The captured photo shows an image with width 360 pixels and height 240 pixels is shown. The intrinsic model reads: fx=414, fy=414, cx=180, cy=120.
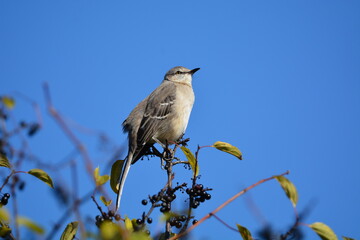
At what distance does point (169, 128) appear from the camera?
685 centimetres

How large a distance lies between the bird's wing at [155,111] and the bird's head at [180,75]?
68cm

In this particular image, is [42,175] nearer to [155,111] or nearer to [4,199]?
[4,199]

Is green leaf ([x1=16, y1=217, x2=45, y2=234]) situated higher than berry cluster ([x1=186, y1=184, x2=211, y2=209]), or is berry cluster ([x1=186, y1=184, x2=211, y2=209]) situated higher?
berry cluster ([x1=186, y1=184, x2=211, y2=209])

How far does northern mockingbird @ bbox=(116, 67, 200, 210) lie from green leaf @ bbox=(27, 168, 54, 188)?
9.98 feet

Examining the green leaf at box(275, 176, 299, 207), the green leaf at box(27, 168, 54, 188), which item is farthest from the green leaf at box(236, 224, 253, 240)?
the green leaf at box(27, 168, 54, 188)

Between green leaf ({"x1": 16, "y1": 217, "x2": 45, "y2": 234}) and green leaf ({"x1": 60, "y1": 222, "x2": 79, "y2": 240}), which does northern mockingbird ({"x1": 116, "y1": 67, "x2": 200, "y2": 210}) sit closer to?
green leaf ({"x1": 60, "y1": 222, "x2": 79, "y2": 240})

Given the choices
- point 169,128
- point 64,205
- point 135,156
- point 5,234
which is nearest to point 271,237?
point 64,205

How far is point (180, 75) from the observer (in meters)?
8.47

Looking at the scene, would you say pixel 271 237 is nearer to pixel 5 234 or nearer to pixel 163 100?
pixel 5 234

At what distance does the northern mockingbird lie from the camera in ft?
21.2

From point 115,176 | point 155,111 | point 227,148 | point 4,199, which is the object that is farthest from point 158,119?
point 4,199

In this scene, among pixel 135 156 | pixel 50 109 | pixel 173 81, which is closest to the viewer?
pixel 50 109

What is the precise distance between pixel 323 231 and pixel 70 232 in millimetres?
1691

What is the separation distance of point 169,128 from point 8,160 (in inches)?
158
